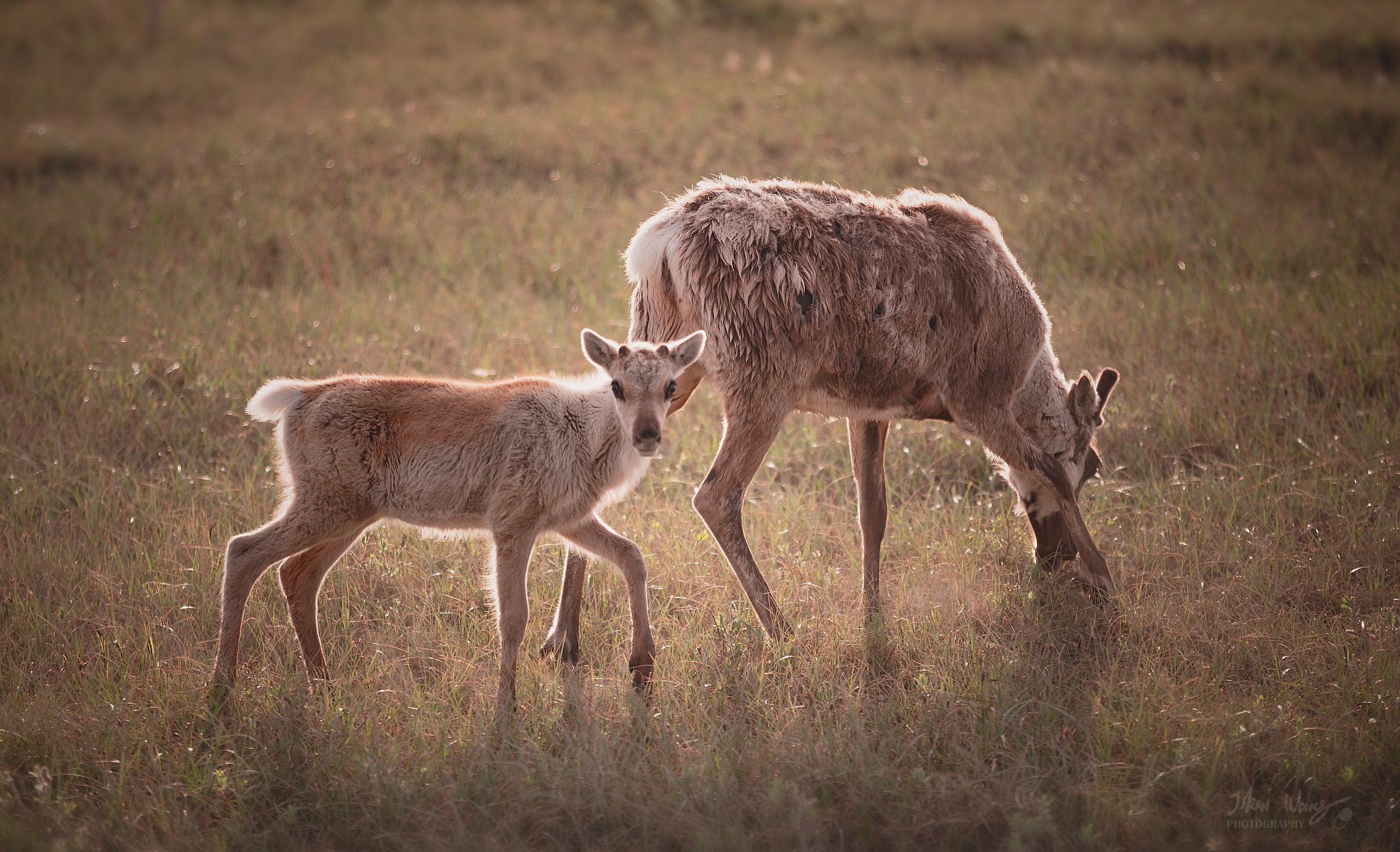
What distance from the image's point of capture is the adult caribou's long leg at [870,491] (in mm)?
6184

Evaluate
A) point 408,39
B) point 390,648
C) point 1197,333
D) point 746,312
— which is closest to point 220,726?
point 390,648

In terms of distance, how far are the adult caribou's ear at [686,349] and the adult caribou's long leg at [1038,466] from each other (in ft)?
5.58

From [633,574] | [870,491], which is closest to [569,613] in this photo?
[633,574]

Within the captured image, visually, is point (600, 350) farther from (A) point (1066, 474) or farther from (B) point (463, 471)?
(A) point (1066, 474)

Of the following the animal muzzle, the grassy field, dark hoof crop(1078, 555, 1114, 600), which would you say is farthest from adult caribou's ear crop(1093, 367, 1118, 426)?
the animal muzzle

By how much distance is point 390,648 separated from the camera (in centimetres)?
559

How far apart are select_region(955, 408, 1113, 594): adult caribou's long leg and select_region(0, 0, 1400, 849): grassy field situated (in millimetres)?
227

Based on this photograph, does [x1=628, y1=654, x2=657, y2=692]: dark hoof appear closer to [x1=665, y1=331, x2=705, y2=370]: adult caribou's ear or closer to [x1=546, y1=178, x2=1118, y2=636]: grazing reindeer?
[x1=546, y1=178, x2=1118, y2=636]: grazing reindeer

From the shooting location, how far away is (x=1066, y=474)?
625cm

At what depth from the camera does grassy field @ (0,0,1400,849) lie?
14.2 feet

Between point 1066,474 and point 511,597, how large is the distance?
341cm

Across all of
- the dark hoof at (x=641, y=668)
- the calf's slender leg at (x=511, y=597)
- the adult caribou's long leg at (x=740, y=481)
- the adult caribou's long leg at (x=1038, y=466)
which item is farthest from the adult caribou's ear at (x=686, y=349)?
the adult caribou's long leg at (x=1038, y=466)

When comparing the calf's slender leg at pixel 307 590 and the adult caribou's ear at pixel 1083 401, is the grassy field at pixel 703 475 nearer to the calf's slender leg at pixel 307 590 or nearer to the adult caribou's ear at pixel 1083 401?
the calf's slender leg at pixel 307 590
